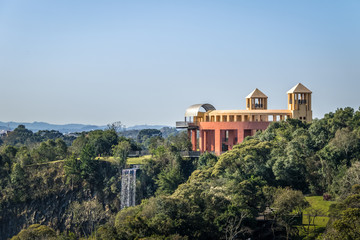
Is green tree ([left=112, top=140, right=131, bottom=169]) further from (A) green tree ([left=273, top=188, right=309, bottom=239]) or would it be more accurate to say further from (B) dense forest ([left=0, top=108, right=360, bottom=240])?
(A) green tree ([left=273, top=188, right=309, bottom=239])

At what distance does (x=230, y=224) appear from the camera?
33531mm

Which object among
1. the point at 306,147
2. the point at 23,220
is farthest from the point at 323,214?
the point at 23,220

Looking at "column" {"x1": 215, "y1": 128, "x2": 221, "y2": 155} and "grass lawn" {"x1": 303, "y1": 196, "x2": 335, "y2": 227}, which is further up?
"column" {"x1": 215, "y1": 128, "x2": 221, "y2": 155}

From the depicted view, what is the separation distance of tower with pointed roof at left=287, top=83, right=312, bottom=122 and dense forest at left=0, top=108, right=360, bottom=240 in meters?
3.61

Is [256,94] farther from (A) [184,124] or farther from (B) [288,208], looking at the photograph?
(B) [288,208]

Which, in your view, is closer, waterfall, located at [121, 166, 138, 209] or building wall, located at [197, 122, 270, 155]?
waterfall, located at [121, 166, 138, 209]

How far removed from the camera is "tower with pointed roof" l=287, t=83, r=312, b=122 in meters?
53.7

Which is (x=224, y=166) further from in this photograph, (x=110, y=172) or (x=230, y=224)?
(x=110, y=172)

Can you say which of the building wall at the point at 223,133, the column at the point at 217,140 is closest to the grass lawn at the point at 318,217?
the building wall at the point at 223,133

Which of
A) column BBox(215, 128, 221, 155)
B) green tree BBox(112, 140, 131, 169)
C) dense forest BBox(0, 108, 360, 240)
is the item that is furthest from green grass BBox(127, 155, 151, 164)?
column BBox(215, 128, 221, 155)

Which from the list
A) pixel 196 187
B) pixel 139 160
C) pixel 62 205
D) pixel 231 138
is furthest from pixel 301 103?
pixel 62 205

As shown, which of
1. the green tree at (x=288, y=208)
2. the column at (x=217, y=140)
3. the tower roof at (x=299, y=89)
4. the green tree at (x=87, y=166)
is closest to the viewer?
the green tree at (x=288, y=208)

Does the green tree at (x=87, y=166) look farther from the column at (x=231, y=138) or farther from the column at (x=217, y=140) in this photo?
the column at (x=231, y=138)

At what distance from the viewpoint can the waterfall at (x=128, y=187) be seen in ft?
165
